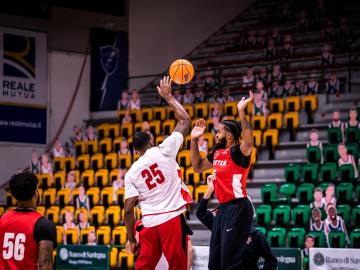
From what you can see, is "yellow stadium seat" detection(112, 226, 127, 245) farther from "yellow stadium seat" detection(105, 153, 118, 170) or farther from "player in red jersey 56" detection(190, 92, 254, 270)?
"player in red jersey 56" detection(190, 92, 254, 270)

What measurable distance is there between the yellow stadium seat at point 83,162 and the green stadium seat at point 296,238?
6572 mm

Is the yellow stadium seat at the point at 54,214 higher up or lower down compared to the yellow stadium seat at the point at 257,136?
lower down

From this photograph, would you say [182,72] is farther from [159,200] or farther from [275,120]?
[275,120]

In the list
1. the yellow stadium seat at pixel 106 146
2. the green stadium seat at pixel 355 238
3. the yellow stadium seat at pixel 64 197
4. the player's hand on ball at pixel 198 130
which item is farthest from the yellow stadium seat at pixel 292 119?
the player's hand on ball at pixel 198 130

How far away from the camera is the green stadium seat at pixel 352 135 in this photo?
49.9 ft

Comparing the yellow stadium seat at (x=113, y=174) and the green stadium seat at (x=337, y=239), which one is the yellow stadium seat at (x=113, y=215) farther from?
the green stadium seat at (x=337, y=239)

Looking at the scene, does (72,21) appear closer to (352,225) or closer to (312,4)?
(312,4)

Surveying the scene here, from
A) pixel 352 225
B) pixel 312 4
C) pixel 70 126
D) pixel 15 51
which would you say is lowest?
pixel 352 225

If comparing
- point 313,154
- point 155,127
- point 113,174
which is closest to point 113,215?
point 113,174

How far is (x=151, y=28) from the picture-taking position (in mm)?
22797

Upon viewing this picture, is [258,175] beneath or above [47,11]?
beneath

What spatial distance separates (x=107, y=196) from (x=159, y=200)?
957 centimetres

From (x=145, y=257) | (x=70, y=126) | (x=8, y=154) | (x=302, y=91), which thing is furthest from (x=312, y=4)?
(x=145, y=257)

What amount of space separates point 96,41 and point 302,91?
6.79m
